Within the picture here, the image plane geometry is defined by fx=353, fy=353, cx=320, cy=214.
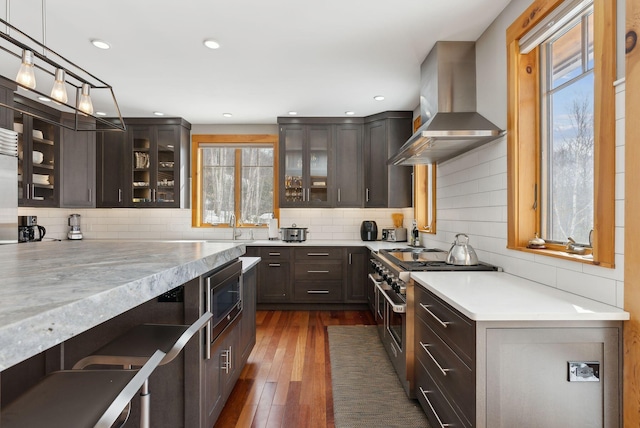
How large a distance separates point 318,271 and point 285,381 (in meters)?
2.04

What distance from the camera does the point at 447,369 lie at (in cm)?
166

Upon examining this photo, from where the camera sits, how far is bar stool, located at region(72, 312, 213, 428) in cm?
123

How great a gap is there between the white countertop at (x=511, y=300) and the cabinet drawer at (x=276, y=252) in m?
2.64

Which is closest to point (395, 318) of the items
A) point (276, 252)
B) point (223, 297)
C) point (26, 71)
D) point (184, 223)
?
point (223, 297)

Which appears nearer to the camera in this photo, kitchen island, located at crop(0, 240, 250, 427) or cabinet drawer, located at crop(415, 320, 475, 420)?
kitchen island, located at crop(0, 240, 250, 427)

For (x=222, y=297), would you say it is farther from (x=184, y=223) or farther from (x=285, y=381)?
(x=184, y=223)

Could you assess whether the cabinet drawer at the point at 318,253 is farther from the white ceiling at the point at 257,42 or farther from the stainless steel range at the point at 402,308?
the white ceiling at the point at 257,42

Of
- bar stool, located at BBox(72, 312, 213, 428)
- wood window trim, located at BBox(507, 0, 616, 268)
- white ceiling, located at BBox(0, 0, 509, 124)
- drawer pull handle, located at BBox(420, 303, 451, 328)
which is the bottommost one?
drawer pull handle, located at BBox(420, 303, 451, 328)

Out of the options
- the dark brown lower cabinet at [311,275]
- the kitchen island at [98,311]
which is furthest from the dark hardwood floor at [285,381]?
the dark brown lower cabinet at [311,275]

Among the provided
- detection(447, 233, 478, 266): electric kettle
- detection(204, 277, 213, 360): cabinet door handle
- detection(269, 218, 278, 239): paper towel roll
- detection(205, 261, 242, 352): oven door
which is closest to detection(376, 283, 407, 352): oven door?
detection(447, 233, 478, 266): electric kettle

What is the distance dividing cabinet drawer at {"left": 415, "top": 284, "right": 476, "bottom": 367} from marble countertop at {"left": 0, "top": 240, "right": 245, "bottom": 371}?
3.60 feet

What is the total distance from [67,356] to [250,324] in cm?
149

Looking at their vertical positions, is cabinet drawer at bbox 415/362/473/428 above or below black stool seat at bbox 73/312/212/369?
below

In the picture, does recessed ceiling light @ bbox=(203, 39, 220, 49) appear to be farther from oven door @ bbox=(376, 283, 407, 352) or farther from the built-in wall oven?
oven door @ bbox=(376, 283, 407, 352)
